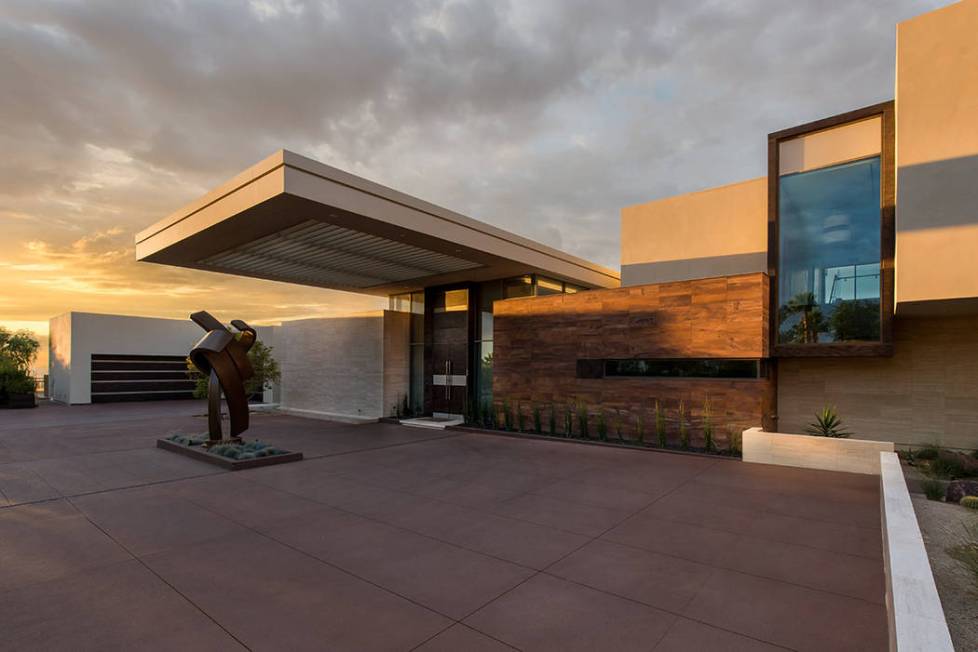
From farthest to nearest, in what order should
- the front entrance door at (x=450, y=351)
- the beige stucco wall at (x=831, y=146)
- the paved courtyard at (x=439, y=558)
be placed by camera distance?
Result: the front entrance door at (x=450, y=351)
the beige stucco wall at (x=831, y=146)
the paved courtyard at (x=439, y=558)

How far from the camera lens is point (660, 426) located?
1176 centimetres

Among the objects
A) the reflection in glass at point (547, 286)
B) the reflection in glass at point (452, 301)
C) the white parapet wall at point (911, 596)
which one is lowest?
the white parapet wall at point (911, 596)

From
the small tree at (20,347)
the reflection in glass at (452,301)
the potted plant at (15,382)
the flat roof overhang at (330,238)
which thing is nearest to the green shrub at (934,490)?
the flat roof overhang at (330,238)

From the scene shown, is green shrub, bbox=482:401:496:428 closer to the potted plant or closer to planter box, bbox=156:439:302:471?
planter box, bbox=156:439:302:471

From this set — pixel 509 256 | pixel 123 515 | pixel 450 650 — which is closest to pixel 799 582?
pixel 450 650

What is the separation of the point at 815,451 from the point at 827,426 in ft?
4.37

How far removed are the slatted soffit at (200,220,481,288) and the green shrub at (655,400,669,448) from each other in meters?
7.16

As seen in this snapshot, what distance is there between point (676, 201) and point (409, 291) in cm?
1103

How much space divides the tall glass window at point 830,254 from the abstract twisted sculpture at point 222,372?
12.9m

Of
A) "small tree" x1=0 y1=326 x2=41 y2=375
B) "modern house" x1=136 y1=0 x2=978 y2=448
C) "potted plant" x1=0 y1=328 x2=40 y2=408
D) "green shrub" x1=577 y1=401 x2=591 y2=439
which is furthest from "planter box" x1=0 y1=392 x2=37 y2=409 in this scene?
"green shrub" x1=577 y1=401 x2=591 y2=439

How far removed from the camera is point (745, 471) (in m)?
9.11

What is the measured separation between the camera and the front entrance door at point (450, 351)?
1825 centimetres

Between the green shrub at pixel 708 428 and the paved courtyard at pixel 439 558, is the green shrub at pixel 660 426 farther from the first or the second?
the paved courtyard at pixel 439 558

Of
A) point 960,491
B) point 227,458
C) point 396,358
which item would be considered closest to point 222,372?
point 227,458
